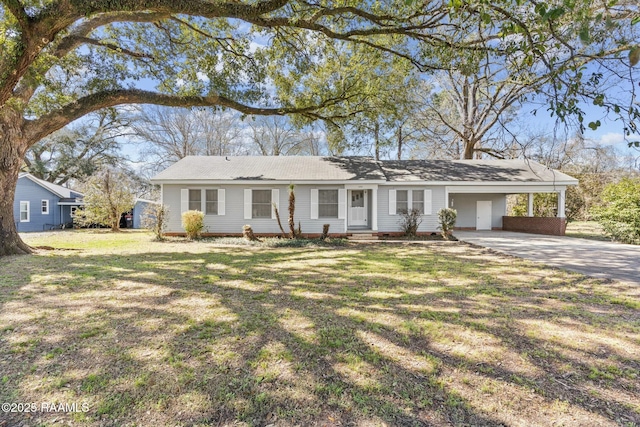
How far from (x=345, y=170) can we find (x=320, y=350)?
1178 cm

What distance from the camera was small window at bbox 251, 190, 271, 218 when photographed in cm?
1333

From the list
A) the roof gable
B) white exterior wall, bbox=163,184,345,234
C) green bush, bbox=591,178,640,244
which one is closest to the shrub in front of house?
white exterior wall, bbox=163,184,345,234

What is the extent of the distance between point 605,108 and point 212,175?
13.2 m

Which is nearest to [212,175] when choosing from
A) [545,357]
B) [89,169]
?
[545,357]

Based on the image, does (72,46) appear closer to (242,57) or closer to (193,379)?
(242,57)

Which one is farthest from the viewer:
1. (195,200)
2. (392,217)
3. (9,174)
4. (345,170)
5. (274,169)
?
(274,169)

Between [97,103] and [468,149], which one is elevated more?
[468,149]

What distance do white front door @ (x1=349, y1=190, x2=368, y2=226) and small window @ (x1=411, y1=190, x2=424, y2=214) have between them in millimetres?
2320

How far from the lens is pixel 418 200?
13.8 m

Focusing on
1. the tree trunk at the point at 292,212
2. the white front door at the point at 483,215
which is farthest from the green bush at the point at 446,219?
A: the tree trunk at the point at 292,212

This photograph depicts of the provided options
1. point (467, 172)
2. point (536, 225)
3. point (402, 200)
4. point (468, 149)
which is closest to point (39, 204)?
point (402, 200)

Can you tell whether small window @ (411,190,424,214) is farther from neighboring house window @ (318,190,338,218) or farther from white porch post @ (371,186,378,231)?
neighboring house window @ (318,190,338,218)

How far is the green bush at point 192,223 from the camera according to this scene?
40.3 feet

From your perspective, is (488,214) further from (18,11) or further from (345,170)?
(18,11)
